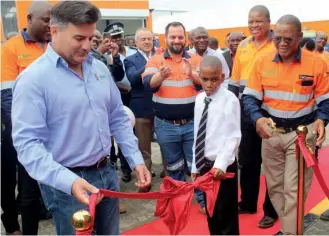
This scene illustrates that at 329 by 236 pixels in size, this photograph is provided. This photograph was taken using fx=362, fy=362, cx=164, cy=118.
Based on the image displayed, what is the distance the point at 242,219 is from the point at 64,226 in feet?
7.08

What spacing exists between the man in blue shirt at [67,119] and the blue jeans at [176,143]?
160 cm

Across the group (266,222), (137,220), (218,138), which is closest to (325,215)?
(266,222)

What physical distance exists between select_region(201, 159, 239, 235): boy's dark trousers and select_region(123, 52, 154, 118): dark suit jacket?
1.85m

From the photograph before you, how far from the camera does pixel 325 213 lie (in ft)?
11.6

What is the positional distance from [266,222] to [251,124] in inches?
37.1

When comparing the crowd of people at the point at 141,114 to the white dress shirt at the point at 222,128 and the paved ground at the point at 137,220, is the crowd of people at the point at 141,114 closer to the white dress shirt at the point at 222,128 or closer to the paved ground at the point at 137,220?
the white dress shirt at the point at 222,128

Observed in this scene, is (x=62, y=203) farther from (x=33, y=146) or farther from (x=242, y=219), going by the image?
(x=242, y=219)

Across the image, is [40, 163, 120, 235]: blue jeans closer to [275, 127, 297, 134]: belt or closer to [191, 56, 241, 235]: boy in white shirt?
[191, 56, 241, 235]: boy in white shirt

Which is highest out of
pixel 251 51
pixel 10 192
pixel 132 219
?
pixel 251 51

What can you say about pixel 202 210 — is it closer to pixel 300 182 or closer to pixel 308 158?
pixel 300 182

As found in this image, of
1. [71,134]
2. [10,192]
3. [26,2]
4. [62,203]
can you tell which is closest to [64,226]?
[62,203]

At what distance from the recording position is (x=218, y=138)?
8.91 feet

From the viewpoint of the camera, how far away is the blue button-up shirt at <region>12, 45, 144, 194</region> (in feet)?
5.64

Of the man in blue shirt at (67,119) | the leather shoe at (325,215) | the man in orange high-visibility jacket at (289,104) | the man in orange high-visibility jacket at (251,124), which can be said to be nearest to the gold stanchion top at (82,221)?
the man in blue shirt at (67,119)
